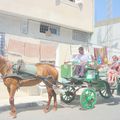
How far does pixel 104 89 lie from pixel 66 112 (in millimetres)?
2506

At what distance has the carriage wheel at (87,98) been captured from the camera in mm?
10445

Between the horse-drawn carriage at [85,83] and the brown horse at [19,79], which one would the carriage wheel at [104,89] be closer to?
the horse-drawn carriage at [85,83]

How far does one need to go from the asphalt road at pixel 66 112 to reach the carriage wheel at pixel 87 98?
0.72ft

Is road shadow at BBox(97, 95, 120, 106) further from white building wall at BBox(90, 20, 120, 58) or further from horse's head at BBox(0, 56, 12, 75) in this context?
white building wall at BBox(90, 20, 120, 58)

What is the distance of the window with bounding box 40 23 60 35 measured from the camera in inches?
631

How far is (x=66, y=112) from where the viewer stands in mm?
9977

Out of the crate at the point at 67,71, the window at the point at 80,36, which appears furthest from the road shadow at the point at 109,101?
the window at the point at 80,36

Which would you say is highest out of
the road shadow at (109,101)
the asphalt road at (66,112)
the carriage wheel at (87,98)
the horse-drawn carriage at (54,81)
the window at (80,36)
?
A: the window at (80,36)

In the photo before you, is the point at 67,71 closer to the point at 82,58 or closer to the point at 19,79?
the point at 82,58

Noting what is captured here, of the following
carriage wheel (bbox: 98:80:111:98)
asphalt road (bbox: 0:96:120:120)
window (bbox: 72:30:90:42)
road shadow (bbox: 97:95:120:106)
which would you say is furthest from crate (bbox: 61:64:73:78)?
window (bbox: 72:30:90:42)

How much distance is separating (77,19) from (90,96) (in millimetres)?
8004

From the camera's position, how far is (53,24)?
16469 mm

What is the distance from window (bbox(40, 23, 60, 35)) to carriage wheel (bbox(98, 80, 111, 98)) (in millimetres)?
5339

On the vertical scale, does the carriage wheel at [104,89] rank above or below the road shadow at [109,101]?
above
